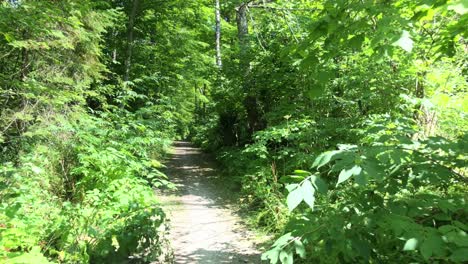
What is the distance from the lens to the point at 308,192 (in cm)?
203

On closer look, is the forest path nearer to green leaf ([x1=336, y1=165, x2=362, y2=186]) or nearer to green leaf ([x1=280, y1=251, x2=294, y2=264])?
green leaf ([x1=280, y1=251, x2=294, y2=264])

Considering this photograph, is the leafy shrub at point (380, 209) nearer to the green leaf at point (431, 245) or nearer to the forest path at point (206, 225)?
the green leaf at point (431, 245)

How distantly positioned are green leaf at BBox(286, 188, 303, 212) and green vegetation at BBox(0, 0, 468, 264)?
0.04 feet

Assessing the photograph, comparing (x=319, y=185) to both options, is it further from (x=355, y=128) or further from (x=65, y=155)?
(x=65, y=155)

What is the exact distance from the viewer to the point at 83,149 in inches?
292

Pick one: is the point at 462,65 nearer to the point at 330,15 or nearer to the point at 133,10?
the point at 330,15

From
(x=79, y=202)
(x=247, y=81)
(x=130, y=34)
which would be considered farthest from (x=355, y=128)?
(x=130, y=34)

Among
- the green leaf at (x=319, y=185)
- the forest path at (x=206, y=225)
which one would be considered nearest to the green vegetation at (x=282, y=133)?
the green leaf at (x=319, y=185)

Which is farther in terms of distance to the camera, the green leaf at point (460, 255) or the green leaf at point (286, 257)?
the green leaf at point (286, 257)

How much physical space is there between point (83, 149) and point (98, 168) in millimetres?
556

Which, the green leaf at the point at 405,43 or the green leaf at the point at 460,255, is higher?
the green leaf at the point at 405,43

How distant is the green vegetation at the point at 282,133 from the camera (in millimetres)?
2443

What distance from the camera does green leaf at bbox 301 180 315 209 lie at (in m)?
1.98

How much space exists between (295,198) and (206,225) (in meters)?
5.58
